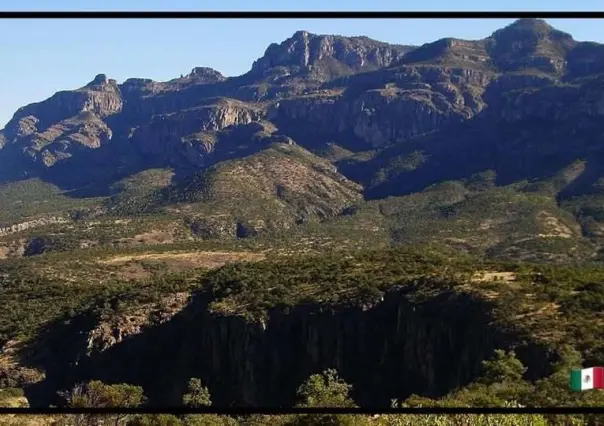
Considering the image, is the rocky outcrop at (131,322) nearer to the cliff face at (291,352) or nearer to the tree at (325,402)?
the cliff face at (291,352)

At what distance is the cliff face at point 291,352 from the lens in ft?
137

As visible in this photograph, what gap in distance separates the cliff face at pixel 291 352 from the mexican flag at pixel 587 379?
114 feet

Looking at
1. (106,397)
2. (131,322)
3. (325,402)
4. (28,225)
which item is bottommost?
(106,397)

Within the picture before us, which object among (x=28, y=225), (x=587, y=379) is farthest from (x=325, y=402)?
(x=28, y=225)

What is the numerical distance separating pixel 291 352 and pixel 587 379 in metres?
46.0

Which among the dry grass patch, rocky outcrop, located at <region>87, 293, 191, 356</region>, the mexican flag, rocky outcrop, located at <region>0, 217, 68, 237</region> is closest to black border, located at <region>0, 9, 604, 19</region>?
the mexican flag

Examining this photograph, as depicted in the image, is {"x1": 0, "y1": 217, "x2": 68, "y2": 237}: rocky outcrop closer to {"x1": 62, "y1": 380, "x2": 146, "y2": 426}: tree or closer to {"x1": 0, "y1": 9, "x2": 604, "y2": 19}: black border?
{"x1": 62, "y1": 380, "x2": 146, "y2": 426}: tree

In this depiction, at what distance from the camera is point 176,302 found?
55.3 m

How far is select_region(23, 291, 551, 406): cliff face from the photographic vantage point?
41.8 meters

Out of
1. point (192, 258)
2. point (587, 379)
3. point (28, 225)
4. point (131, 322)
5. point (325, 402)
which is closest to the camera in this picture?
point (587, 379)

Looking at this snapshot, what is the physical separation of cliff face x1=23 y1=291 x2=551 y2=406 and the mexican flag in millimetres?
34819

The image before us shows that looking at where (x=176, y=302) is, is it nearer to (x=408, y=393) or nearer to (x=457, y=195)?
(x=408, y=393)

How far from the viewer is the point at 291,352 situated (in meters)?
48.7

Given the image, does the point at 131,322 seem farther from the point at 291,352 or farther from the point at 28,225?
the point at 28,225
